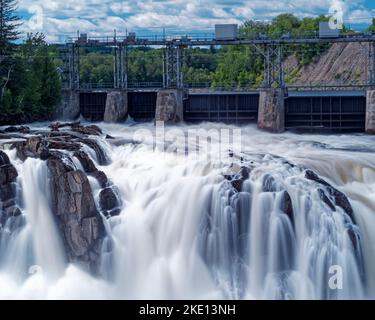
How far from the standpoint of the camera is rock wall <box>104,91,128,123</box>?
5672cm

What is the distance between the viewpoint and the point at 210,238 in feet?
95.9

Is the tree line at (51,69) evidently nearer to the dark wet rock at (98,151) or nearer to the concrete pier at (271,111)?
the concrete pier at (271,111)

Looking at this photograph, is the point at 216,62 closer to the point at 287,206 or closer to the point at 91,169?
the point at 91,169

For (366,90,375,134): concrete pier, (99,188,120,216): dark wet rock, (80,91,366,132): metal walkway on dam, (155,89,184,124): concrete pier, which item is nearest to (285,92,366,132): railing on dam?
(80,91,366,132): metal walkway on dam

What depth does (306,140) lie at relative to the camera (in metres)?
47.6

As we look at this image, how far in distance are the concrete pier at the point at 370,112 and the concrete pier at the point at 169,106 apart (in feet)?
47.6

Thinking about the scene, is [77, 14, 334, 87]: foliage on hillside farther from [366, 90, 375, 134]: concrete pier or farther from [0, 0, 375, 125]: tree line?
[366, 90, 375, 134]: concrete pier

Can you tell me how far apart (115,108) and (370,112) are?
66.3ft

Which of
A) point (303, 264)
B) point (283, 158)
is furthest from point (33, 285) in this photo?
point (283, 158)

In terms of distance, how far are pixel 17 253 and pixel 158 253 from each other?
232 inches

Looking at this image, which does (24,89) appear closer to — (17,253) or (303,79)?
(17,253)

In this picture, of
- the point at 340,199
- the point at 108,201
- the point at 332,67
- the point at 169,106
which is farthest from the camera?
the point at 332,67

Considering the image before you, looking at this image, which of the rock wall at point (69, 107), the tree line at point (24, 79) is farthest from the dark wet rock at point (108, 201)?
the rock wall at point (69, 107)

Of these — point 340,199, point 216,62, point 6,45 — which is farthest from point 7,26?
point 216,62
